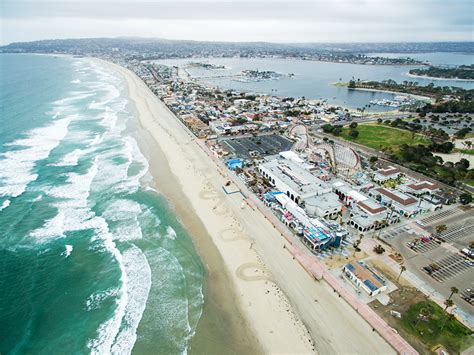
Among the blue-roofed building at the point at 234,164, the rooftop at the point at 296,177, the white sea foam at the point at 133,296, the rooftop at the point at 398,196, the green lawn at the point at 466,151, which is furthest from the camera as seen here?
the green lawn at the point at 466,151

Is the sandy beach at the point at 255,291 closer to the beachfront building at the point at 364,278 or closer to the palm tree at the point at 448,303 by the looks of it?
the beachfront building at the point at 364,278

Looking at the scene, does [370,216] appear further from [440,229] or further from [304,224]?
[304,224]

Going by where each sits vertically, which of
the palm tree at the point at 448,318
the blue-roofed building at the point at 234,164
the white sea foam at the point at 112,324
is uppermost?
the blue-roofed building at the point at 234,164

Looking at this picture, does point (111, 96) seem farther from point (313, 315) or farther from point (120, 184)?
point (313, 315)

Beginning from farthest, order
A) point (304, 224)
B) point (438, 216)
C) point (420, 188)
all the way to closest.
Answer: point (420, 188) → point (438, 216) → point (304, 224)

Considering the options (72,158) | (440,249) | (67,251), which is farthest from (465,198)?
(72,158)

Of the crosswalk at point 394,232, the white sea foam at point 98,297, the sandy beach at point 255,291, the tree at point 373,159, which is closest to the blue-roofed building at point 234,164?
the sandy beach at point 255,291

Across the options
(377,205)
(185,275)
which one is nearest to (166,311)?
(185,275)

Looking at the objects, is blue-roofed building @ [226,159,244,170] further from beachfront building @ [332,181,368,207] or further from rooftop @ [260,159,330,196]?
beachfront building @ [332,181,368,207]
